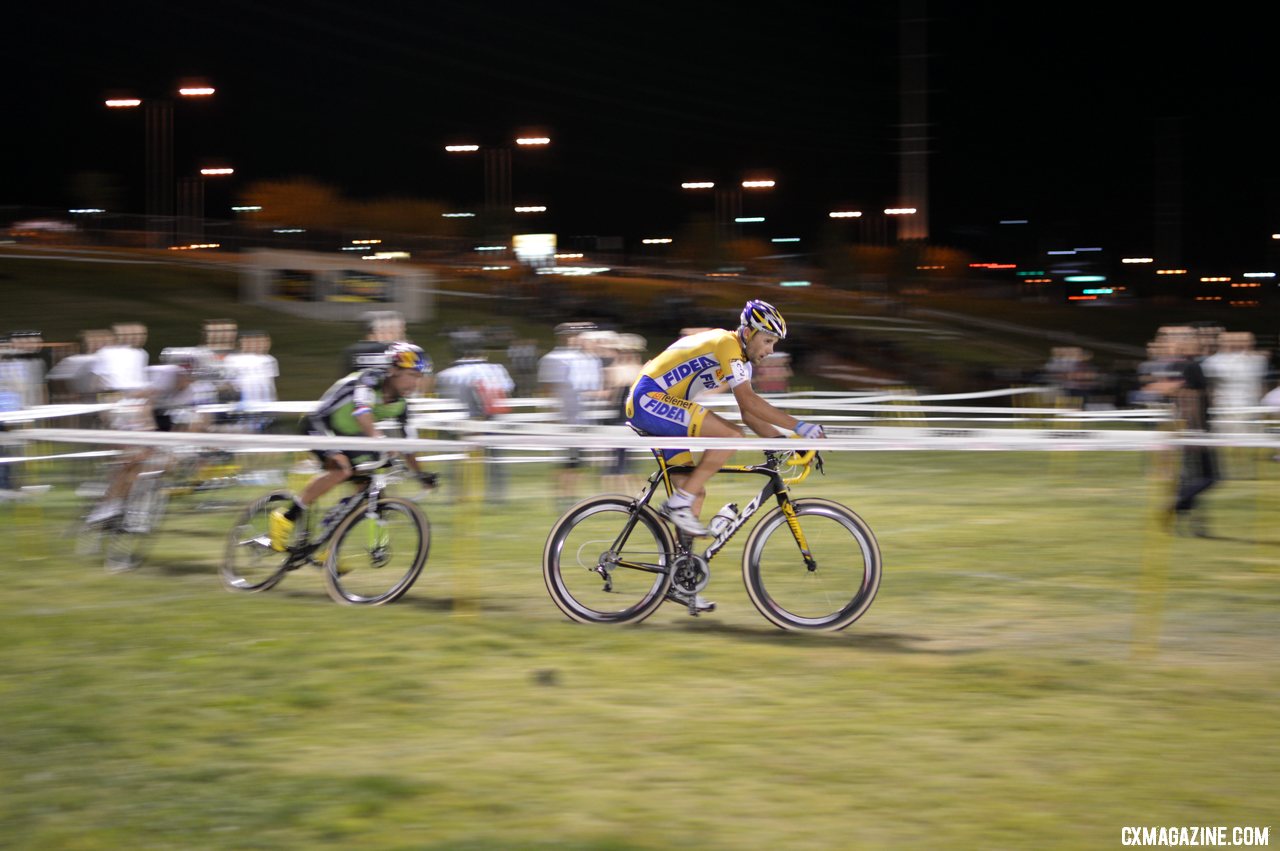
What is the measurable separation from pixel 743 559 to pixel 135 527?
18.2 ft

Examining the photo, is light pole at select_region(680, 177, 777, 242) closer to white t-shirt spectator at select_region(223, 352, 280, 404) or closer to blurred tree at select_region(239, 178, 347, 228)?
blurred tree at select_region(239, 178, 347, 228)

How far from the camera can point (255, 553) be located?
374 inches

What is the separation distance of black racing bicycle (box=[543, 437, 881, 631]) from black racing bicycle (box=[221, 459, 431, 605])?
112 cm

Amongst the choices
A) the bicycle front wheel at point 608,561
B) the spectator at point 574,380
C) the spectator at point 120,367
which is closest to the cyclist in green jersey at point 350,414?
the bicycle front wheel at point 608,561

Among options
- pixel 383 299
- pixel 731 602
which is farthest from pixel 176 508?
pixel 383 299

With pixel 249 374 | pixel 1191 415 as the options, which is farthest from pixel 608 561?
pixel 249 374

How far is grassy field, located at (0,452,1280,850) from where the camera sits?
4.93 meters

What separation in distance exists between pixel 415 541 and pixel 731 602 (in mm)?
2138

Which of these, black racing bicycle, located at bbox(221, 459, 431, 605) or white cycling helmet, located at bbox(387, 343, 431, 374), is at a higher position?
white cycling helmet, located at bbox(387, 343, 431, 374)

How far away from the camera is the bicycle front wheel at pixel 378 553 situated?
884cm

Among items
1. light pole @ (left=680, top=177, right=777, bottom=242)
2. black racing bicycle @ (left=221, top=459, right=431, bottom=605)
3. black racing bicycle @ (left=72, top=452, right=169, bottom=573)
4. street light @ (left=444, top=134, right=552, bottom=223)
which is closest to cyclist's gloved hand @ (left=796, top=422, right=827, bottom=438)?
black racing bicycle @ (left=221, top=459, right=431, bottom=605)

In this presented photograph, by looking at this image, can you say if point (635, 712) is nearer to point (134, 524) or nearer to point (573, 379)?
point (134, 524)

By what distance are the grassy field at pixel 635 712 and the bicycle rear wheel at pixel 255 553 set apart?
0.20 metres

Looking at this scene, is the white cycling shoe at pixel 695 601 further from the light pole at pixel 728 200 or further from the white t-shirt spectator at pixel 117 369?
the light pole at pixel 728 200
